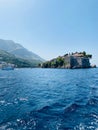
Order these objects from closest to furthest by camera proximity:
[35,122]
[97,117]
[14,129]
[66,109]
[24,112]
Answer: [14,129] → [35,122] → [97,117] → [24,112] → [66,109]

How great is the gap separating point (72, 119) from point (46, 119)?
279 centimetres

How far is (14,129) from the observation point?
55.4 feet

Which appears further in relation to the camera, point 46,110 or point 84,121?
point 46,110

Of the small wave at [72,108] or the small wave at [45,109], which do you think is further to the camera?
the small wave at [72,108]

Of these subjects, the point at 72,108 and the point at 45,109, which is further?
the point at 72,108

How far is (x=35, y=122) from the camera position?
19.2m

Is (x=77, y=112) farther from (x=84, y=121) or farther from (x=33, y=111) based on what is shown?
(x=33, y=111)

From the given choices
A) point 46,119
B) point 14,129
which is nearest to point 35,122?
→ point 46,119

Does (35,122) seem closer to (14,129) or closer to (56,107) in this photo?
(14,129)

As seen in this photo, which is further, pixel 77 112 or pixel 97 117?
pixel 77 112

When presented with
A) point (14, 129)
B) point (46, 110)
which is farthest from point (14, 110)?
point (14, 129)

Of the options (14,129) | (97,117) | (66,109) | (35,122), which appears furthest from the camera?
(66,109)

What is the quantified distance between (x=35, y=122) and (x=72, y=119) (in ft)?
13.3

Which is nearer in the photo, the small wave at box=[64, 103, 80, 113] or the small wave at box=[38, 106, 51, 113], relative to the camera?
the small wave at box=[38, 106, 51, 113]
